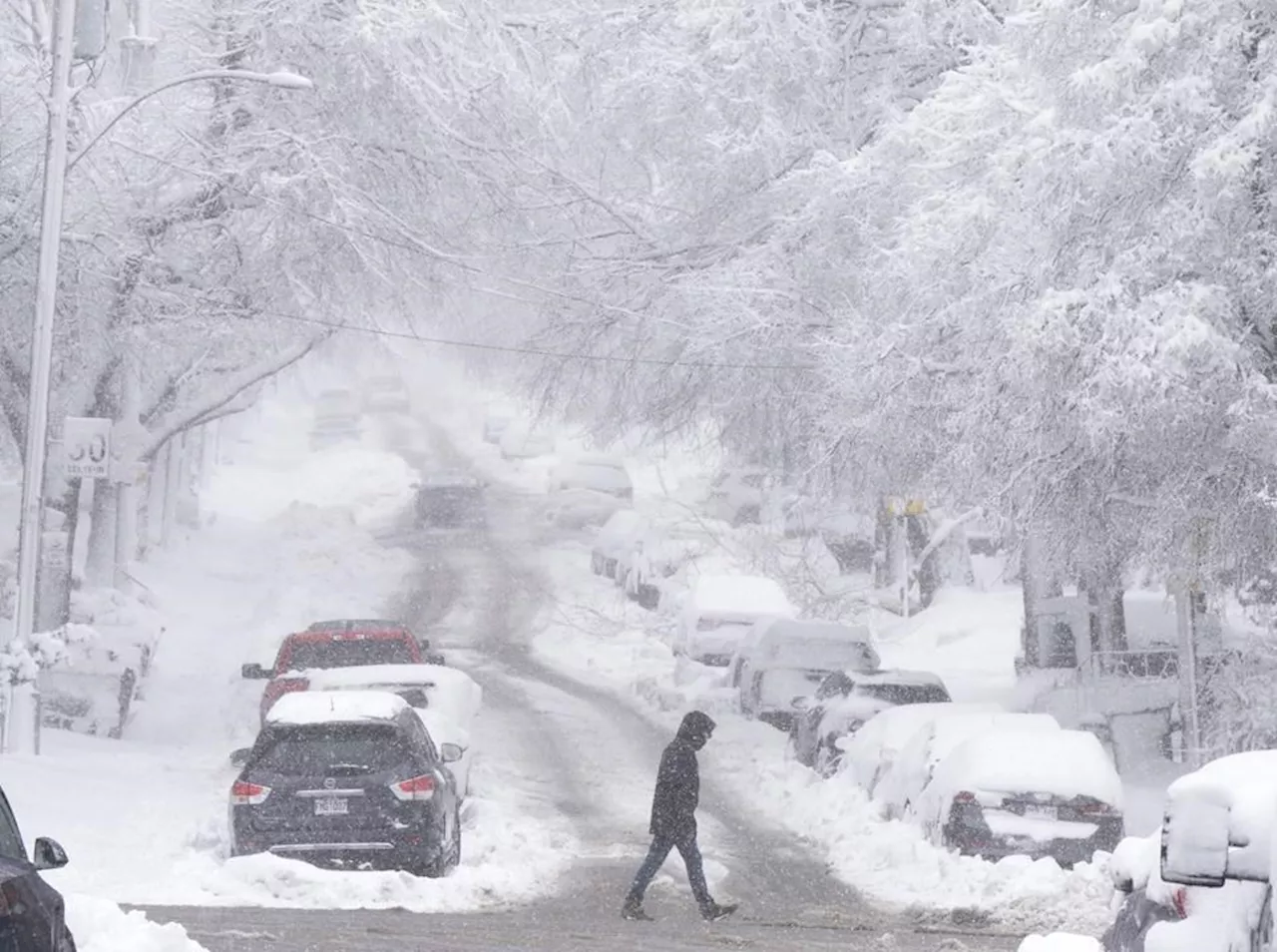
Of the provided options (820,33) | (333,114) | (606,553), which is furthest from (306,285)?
(606,553)

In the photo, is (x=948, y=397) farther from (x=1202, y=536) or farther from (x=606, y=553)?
(x=606, y=553)

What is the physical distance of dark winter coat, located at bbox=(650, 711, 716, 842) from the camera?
14.7 meters

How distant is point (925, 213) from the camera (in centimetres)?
1933

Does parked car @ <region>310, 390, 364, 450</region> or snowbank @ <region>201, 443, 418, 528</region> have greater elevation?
parked car @ <region>310, 390, 364, 450</region>

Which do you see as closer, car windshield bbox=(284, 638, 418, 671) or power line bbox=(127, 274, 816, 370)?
car windshield bbox=(284, 638, 418, 671)

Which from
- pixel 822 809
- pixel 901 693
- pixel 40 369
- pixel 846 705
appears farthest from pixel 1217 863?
pixel 901 693

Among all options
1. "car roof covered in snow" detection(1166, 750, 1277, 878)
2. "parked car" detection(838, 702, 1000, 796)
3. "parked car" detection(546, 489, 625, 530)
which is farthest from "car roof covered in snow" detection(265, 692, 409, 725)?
"parked car" detection(546, 489, 625, 530)

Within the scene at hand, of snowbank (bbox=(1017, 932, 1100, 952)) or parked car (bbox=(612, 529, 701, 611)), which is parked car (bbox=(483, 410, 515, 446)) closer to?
parked car (bbox=(612, 529, 701, 611))

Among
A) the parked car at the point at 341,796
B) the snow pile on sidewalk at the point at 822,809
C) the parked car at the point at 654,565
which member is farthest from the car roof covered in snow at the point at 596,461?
the parked car at the point at 341,796

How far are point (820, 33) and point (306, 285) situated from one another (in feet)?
25.2

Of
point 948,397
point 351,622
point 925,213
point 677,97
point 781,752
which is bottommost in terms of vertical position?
point 781,752

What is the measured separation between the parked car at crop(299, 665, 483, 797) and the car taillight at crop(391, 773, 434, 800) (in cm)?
386

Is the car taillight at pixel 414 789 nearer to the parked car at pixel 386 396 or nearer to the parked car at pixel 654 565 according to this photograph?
the parked car at pixel 654 565

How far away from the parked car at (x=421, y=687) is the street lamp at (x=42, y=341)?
9.81 feet
